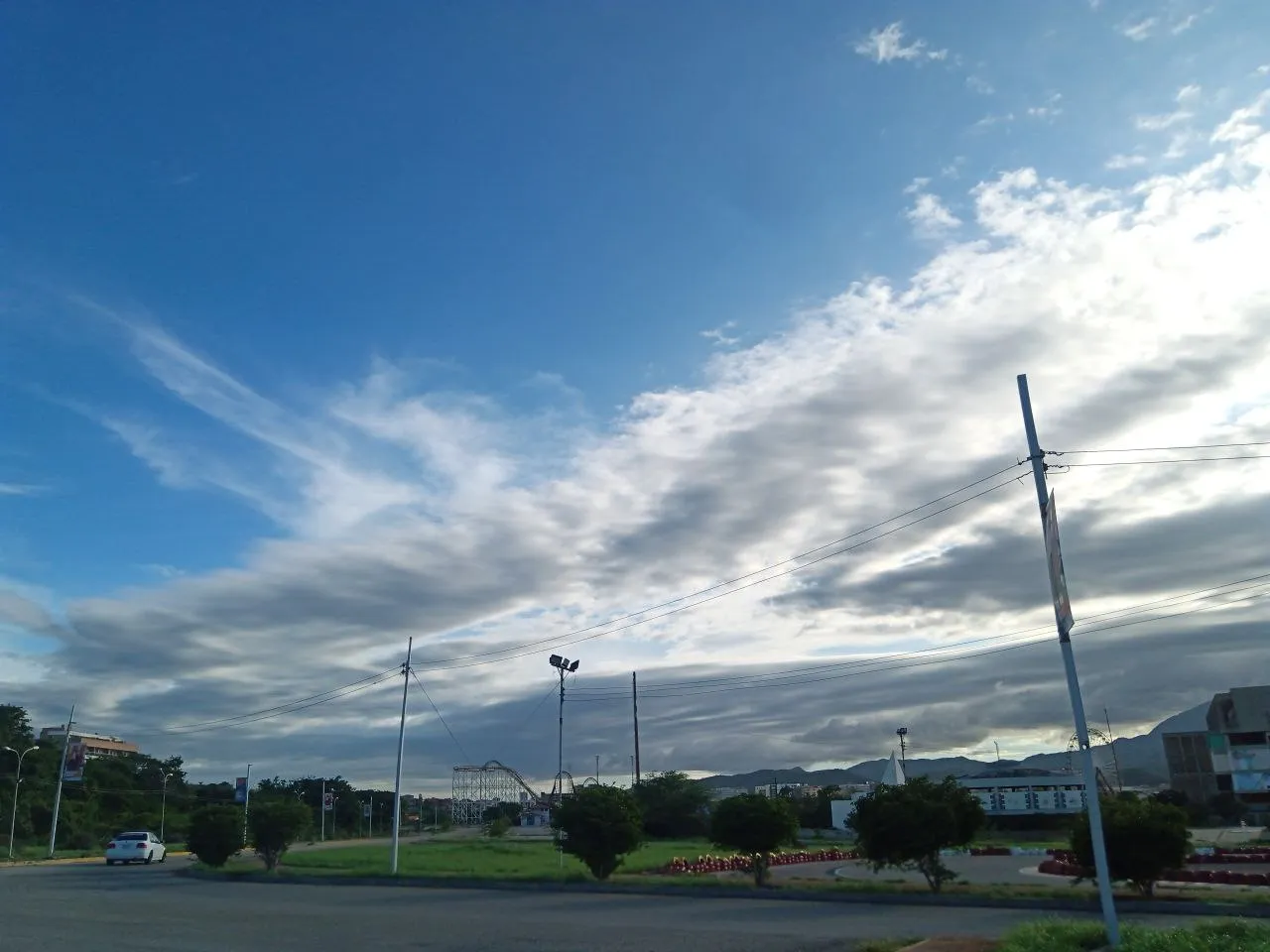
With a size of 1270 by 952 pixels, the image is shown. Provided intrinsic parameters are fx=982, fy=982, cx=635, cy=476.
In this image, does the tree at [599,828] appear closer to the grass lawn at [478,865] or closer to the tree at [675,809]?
the grass lawn at [478,865]

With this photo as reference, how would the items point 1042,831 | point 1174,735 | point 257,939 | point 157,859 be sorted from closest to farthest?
point 257,939
point 157,859
point 1042,831
point 1174,735

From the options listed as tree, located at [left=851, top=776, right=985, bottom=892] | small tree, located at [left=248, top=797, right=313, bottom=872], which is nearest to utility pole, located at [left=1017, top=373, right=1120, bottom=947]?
tree, located at [left=851, top=776, right=985, bottom=892]

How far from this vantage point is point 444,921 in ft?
63.2

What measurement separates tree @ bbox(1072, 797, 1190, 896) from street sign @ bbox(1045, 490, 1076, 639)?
7817mm

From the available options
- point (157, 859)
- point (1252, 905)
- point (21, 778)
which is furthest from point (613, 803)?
point (21, 778)

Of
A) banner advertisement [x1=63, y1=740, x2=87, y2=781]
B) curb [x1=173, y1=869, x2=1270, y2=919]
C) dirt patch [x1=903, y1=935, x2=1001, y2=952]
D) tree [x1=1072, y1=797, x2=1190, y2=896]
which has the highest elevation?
banner advertisement [x1=63, y1=740, x2=87, y2=781]

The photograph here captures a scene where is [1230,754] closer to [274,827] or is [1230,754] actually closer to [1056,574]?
[274,827]

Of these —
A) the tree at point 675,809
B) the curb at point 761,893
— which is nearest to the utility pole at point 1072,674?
the curb at point 761,893

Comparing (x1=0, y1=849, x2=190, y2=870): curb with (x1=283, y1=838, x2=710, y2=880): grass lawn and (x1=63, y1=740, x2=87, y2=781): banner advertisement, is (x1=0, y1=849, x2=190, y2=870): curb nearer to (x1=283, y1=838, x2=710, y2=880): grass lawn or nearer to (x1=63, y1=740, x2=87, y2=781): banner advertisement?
(x1=63, y1=740, x2=87, y2=781): banner advertisement

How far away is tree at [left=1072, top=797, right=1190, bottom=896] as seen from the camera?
1967 cm

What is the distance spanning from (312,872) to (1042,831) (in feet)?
159

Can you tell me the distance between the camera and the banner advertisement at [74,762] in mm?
53906

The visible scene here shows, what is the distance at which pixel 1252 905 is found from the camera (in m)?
18.0

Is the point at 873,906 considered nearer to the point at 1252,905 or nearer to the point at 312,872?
the point at 1252,905
